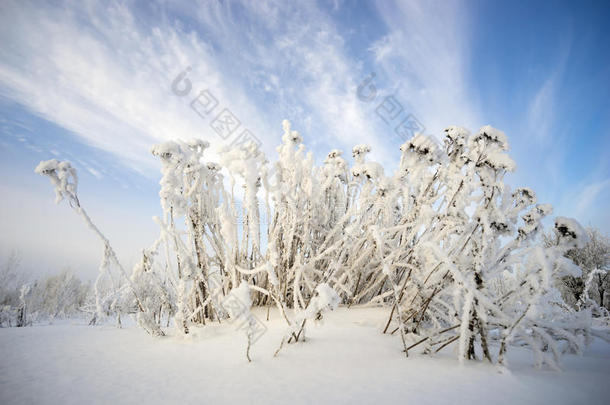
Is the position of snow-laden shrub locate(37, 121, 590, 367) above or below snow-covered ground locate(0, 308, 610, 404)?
above

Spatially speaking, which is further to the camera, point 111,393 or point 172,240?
point 172,240

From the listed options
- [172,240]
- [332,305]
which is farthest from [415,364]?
[172,240]

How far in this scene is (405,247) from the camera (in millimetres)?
1719

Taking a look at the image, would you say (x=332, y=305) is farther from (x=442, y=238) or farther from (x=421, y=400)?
(x=442, y=238)

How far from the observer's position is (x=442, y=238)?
167cm

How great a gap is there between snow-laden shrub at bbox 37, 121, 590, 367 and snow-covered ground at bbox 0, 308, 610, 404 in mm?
91

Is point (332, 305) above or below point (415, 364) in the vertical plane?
above

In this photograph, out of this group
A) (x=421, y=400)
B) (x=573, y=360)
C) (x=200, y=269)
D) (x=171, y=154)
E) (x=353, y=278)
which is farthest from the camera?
(x=353, y=278)

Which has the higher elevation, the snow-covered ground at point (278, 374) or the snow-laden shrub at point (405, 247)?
the snow-laden shrub at point (405, 247)

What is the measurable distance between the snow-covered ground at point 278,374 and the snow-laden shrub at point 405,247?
0.30 feet

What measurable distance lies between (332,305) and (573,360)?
Answer: 1.17m

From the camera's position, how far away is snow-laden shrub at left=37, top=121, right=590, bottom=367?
107 cm

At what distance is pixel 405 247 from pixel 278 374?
1.08 meters

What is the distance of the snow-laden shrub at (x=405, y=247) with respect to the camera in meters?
1.07
